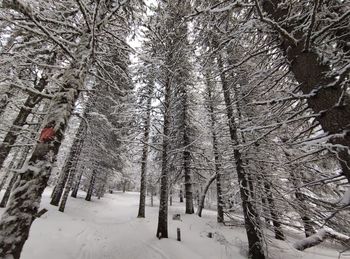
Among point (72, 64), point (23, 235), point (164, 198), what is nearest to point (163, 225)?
point (164, 198)

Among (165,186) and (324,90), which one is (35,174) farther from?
(165,186)

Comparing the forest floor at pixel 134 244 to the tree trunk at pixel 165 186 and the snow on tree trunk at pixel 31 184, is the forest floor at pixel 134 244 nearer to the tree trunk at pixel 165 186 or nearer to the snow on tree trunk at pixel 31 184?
the tree trunk at pixel 165 186

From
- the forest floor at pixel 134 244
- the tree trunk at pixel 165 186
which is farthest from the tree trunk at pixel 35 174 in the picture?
the tree trunk at pixel 165 186

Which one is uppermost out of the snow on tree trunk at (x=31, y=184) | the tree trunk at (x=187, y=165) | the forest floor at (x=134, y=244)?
the tree trunk at (x=187, y=165)

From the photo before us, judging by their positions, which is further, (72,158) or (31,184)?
(72,158)

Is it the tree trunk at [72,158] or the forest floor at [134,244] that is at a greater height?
the tree trunk at [72,158]

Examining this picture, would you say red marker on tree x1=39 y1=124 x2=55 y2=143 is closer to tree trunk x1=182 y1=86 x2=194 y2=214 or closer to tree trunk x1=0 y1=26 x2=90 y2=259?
tree trunk x1=0 y1=26 x2=90 y2=259

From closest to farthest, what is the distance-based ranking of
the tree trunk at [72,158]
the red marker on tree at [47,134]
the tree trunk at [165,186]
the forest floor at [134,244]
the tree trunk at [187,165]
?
the red marker on tree at [47,134]
the forest floor at [134,244]
the tree trunk at [165,186]
the tree trunk at [72,158]
the tree trunk at [187,165]

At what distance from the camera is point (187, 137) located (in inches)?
595

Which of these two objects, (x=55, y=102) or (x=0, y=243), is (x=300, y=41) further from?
(x=0, y=243)

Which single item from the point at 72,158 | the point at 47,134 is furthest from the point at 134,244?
the point at 72,158

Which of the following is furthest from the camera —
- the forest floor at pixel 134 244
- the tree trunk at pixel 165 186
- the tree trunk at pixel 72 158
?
the tree trunk at pixel 72 158

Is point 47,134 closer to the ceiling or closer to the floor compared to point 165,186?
closer to the floor

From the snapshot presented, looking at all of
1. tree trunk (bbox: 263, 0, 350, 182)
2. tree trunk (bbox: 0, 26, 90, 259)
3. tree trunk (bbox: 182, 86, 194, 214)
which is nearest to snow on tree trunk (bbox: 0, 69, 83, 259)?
tree trunk (bbox: 0, 26, 90, 259)
